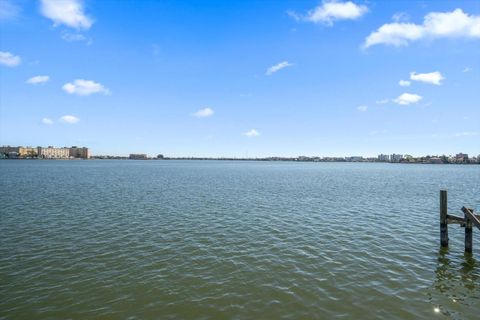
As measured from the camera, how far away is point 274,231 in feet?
75.8

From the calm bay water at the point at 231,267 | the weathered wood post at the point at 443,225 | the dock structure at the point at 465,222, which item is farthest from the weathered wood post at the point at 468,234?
the weathered wood post at the point at 443,225

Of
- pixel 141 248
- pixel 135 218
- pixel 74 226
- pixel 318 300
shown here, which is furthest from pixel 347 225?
pixel 74 226

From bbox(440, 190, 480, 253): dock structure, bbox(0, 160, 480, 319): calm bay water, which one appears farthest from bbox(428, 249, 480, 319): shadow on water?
bbox(440, 190, 480, 253): dock structure

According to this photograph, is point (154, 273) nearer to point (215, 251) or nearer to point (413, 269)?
point (215, 251)

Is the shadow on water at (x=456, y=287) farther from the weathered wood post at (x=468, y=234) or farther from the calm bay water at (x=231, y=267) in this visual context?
the weathered wood post at (x=468, y=234)

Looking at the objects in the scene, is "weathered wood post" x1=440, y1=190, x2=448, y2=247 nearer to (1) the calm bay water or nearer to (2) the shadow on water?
(1) the calm bay water

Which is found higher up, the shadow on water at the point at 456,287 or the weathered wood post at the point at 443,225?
the weathered wood post at the point at 443,225

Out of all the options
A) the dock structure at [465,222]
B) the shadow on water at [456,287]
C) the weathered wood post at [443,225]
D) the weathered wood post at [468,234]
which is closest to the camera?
the shadow on water at [456,287]

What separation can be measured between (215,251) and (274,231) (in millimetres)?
6559

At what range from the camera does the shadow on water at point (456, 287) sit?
445 inches

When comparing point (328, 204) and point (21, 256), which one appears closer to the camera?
point (21, 256)

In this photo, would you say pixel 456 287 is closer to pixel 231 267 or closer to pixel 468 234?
pixel 468 234

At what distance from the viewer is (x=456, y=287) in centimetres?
1330

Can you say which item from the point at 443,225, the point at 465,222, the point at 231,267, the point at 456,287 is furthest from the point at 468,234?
the point at 231,267
